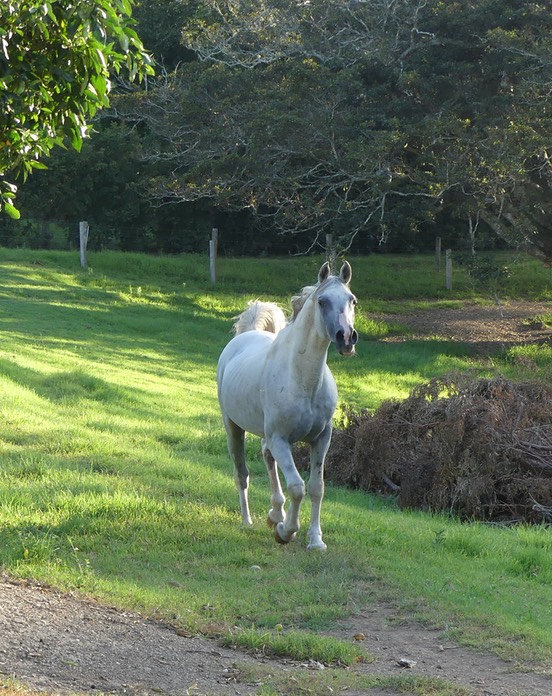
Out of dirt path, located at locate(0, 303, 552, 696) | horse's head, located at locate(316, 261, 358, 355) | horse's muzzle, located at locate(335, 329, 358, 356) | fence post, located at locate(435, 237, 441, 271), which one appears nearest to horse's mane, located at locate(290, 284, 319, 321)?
horse's head, located at locate(316, 261, 358, 355)

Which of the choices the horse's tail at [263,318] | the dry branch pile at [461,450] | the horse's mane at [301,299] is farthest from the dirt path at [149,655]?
the dry branch pile at [461,450]

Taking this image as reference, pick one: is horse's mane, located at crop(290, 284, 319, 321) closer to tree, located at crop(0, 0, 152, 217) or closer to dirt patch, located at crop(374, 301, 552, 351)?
tree, located at crop(0, 0, 152, 217)

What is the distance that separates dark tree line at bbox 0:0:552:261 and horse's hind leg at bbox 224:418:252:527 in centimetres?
1472

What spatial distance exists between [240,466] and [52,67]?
5.15m

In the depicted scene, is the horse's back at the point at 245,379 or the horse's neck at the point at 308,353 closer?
the horse's neck at the point at 308,353

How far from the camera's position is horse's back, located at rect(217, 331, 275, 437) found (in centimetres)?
937

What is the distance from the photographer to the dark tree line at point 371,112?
24.1 m

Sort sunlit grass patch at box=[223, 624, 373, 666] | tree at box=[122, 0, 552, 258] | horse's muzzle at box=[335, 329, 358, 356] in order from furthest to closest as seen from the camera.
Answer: tree at box=[122, 0, 552, 258], horse's muzzle at box=[335, 329, 358, 356], sunlit grass patch at box=[223, 624, 373, 666]

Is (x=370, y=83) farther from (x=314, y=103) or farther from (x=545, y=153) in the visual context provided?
(x=545, y=153)

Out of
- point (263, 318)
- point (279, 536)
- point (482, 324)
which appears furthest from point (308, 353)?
point (482, 324)

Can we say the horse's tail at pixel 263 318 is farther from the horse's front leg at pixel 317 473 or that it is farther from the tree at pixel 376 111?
the tree at pixel 376 111

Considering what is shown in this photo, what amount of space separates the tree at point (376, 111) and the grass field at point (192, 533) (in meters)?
6.14

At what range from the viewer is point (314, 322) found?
8.49 m

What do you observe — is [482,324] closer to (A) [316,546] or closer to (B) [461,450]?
(B) [461,450]
